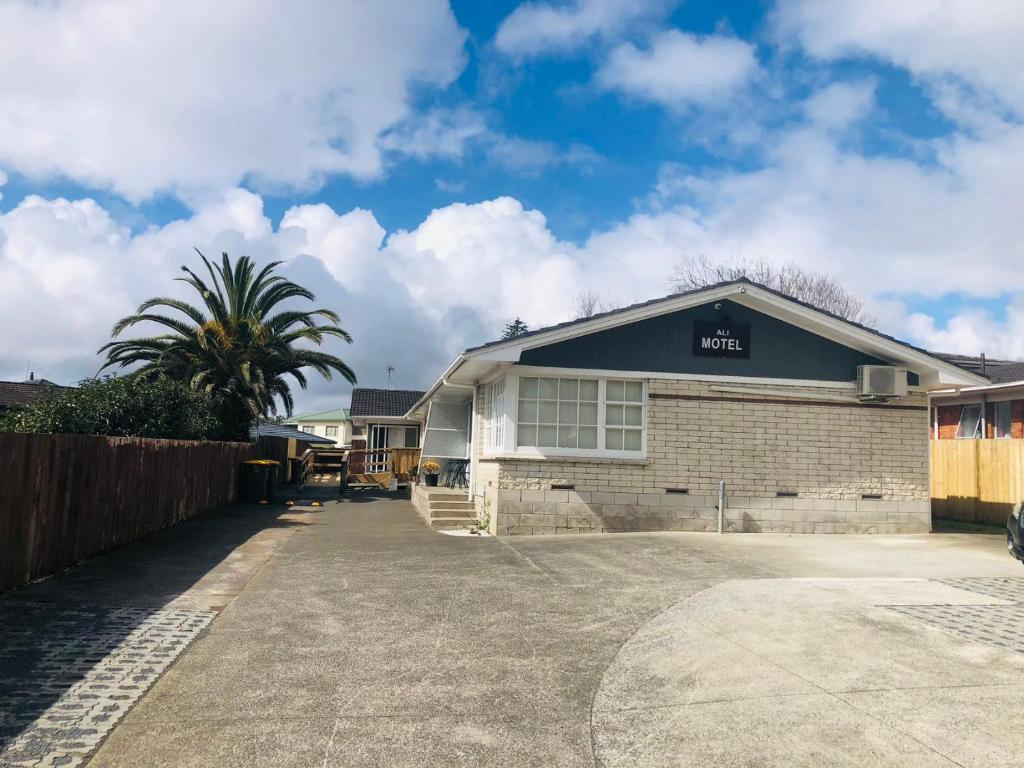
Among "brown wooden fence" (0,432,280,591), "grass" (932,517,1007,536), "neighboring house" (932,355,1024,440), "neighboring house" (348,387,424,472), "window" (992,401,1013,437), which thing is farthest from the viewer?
"neighboring house" (348,387,424,472)

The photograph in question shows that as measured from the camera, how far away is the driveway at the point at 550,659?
161 inches

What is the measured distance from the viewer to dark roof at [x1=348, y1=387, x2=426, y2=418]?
37.9m

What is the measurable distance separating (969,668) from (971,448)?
14079 mm

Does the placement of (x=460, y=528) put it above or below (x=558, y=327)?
below

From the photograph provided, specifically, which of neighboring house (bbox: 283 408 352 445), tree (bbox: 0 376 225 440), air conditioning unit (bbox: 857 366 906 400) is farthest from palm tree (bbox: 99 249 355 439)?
neighboring house (bbox: 283 408 352 445)

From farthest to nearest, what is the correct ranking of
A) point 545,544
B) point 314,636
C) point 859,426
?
1. point 859,426
2. point 545,544
3. point 314,636

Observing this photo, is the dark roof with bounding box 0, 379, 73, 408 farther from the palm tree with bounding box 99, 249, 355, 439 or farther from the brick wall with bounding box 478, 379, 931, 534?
the brick wall with bounding box 478, 379, 931, 534

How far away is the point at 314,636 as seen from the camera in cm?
622

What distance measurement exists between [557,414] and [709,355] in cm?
289

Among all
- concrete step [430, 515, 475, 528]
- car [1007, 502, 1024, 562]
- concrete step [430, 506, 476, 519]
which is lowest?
concrete step [430, 515, 475, 528]

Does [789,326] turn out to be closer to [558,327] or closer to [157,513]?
[558,327]

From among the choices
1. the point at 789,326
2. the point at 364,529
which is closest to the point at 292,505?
the point at 364,529

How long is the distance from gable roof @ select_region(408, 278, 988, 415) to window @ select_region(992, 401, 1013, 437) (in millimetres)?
8097

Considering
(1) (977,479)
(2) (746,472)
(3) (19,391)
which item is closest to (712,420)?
(2) (746,472)
